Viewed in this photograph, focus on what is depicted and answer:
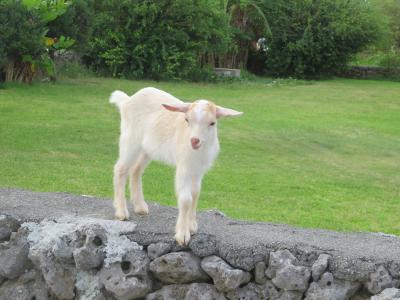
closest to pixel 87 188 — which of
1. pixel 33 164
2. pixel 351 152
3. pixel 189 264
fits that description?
pixel 33 164

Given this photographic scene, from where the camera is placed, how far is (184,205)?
5227 millimetres

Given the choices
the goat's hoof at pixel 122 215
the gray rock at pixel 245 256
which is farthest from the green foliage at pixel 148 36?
the gray rock at pixel 245 256

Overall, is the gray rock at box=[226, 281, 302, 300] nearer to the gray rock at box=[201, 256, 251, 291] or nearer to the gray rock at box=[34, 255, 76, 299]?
the gray rock at box=[201, 256, 251, 291]

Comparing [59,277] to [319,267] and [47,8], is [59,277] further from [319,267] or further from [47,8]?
[47,8]

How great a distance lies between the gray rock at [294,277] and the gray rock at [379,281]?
0.42m

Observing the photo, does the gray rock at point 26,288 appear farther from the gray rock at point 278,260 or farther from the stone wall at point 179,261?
the gray rock at point 278,260

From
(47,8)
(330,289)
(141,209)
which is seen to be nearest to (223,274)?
(330,289)

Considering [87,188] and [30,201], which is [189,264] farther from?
[87,188]

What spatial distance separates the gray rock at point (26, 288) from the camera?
5.65 m

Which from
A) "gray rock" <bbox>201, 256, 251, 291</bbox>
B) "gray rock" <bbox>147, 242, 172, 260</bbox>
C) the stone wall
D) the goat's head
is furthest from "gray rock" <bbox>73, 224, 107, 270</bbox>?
the goat's head

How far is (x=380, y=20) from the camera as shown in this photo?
33.2 meters

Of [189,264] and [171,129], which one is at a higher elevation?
[171,129]

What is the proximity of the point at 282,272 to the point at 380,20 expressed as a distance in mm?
29905

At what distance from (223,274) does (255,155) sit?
27.7 feet
